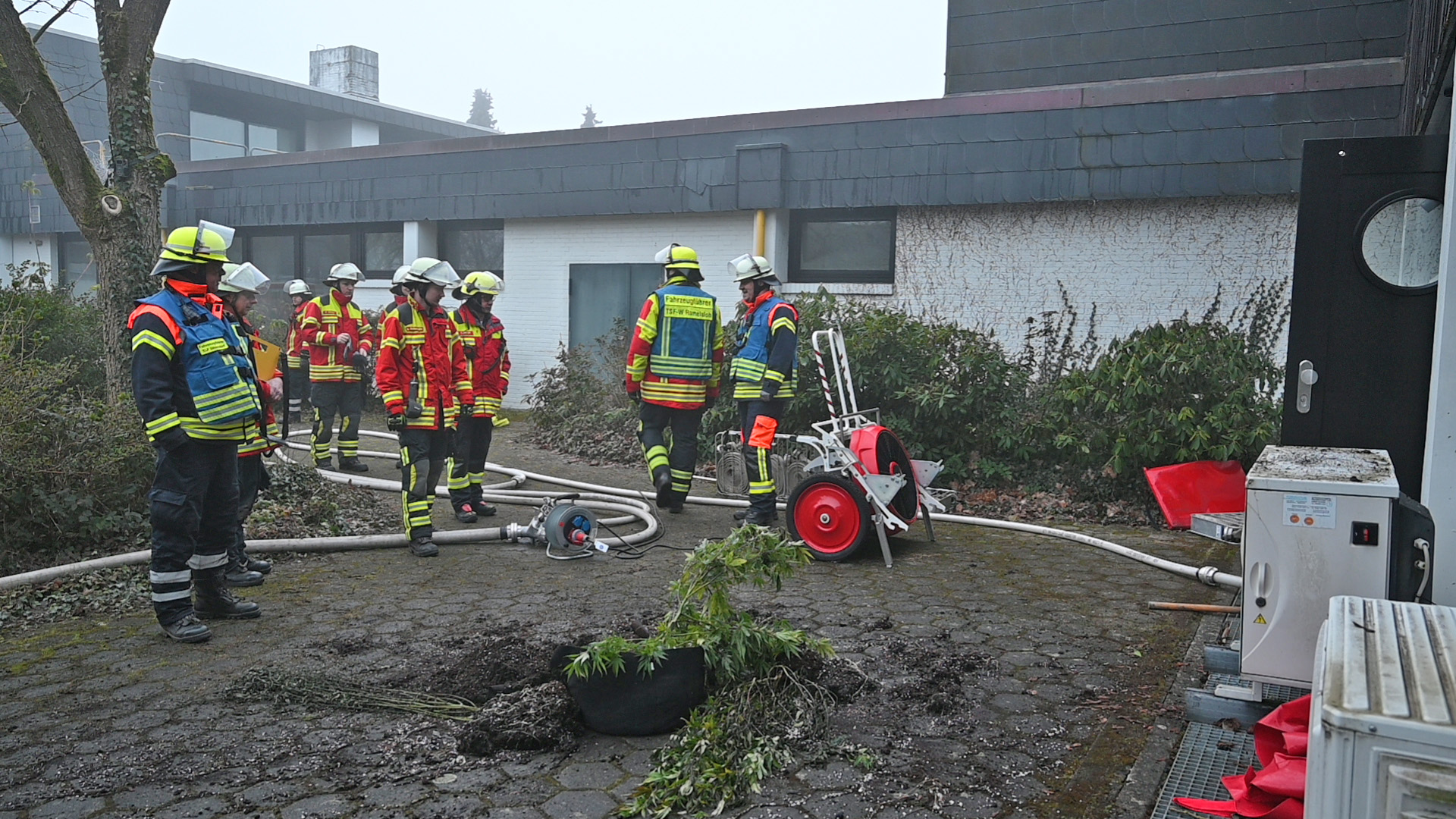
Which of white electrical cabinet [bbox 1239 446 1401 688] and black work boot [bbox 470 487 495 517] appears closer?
white electrical cabinet [bbox 1239 446 1401 688]

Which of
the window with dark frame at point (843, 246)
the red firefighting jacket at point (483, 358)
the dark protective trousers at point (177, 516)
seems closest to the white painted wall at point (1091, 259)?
the window with dark frame at point (843, 246)

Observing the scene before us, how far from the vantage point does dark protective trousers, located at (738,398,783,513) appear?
25.2ft

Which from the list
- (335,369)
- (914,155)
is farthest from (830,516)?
Result: (914,155)

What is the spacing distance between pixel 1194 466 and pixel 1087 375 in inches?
56.7

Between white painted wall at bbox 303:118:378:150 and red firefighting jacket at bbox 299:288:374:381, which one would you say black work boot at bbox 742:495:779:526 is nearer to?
red firefighting jacket at bbox 299:288:374:381

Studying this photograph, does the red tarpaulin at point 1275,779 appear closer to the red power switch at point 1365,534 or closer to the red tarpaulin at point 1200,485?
the red power switch at point 1365,534

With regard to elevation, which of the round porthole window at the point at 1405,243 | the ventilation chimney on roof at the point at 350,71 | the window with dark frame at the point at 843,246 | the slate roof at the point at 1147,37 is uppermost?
the ventilation chimney on roof at the point at 350,71

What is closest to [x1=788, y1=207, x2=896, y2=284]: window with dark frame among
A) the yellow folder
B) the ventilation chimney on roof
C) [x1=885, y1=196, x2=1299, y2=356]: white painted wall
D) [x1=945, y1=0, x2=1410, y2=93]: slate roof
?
[x1=885, y1=196, x2=1299, y2=356]: white painted wall

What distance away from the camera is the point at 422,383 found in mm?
7324

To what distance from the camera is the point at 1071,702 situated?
443 centimetres

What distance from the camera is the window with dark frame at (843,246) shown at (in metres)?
12.8

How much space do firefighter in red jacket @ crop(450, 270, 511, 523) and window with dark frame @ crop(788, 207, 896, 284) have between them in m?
5.65

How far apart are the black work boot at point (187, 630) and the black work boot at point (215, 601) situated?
269 millimetres

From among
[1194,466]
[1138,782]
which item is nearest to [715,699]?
[1138,782]
